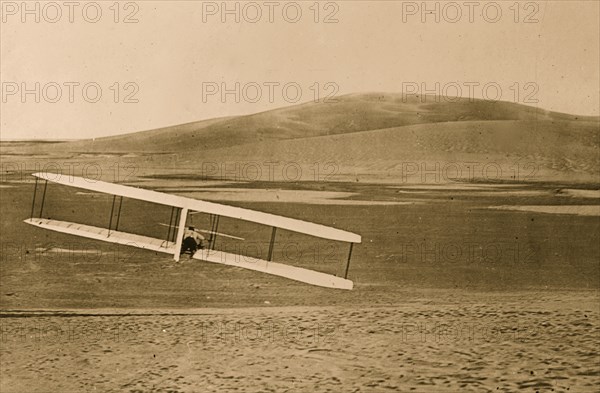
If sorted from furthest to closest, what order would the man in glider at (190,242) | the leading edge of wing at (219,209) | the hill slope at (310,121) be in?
the hill slope at (310,121)
the man in glider at (190,242)
the leading edge of wing at (219,209)

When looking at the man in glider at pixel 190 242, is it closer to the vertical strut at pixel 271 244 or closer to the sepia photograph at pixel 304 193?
the sepia photograph at pixel 304 193

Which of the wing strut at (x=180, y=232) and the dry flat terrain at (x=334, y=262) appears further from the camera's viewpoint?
the dry flat terrain at (x=334, y=262)

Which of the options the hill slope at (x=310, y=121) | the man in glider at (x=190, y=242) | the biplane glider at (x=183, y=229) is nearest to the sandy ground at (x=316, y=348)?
the biplane glider at (x=183, y=229)

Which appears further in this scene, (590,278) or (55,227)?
A: (590,278)

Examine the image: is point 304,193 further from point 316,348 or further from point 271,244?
point 316,348

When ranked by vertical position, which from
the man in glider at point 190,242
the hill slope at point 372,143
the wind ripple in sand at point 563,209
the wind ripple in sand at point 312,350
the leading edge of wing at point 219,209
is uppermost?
the hill slope at point 372,143

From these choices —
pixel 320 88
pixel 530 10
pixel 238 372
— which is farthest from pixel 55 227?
pixel 530 10

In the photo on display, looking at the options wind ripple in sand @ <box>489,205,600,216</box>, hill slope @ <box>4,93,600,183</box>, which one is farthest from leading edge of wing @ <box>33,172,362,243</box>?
wind ripple in sand @ <box>489,205,600,216</box>

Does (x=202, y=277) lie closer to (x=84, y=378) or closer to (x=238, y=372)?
(x=238, y=372)
